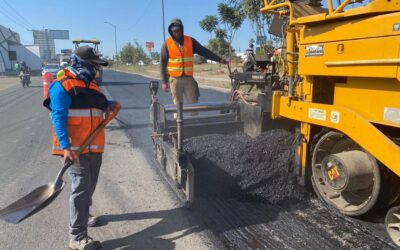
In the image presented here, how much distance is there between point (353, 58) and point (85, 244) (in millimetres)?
2632

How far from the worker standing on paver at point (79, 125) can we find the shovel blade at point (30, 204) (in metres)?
0.17

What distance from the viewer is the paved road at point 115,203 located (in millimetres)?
3256

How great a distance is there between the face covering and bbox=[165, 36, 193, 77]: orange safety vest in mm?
2457

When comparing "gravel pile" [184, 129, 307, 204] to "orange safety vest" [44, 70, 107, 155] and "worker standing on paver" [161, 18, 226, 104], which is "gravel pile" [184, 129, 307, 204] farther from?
"orange safety vest" [44, 70, 107, 155]

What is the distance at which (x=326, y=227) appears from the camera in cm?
329

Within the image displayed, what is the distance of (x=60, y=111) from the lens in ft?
9.61

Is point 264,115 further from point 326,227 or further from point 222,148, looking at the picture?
point 326,227

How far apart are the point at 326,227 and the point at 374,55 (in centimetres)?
155

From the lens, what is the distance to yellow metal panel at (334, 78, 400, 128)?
8.97 feet

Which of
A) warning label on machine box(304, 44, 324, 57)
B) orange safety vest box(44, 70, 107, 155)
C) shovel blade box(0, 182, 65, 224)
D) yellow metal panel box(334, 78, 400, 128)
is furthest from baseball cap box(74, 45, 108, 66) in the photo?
yellow metal panel box(334, 78, 400, 128)

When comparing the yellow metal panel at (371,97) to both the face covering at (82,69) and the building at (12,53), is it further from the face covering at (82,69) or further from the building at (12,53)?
the building at (12,53)

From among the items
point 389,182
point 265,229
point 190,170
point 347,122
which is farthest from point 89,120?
point 389,182

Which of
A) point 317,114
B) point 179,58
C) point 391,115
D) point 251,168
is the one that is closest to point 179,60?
point 179,58

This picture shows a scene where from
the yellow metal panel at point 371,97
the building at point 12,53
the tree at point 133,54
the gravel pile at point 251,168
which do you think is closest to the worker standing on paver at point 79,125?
the gravel pile at point 251,168
